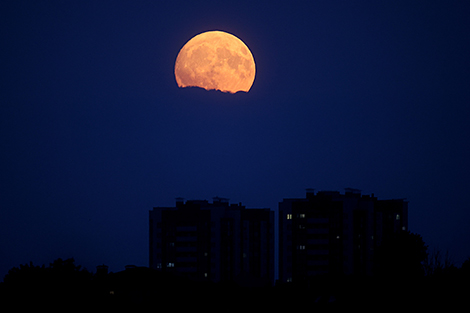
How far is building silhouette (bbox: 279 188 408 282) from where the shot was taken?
88.0 m

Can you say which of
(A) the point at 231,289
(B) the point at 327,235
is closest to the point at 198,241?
(B) the point at 327,235

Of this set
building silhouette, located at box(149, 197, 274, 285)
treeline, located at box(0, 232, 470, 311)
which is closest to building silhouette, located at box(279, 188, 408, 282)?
building silhouette, located at box(149, 197, 274, 285)

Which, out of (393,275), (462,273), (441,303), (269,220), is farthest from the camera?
(269,220)

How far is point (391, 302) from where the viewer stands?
37.0m

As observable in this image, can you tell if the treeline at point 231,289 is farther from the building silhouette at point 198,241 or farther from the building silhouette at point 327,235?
the building silhouette at point 198,241

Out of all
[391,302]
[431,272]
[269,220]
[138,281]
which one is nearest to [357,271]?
[269,220]

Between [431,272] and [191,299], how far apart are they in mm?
19800

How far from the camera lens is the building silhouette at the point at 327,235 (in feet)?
289

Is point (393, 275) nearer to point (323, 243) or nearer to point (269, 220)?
point (323, 243)

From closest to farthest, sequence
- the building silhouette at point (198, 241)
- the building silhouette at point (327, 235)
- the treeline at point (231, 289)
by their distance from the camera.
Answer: the treeline at point (231, 289) < the building silhouette at point (327, 235) < the building silhouette at point (198, 241)

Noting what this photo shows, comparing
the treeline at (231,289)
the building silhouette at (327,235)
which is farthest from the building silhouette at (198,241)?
the treeline at (231,289)

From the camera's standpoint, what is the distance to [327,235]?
8969 centimetres

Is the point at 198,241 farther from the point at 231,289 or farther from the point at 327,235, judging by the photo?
the point at 231,289

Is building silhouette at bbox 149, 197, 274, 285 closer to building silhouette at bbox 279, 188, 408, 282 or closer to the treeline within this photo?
building silhouette at bbox 279, 188, 408, 282
